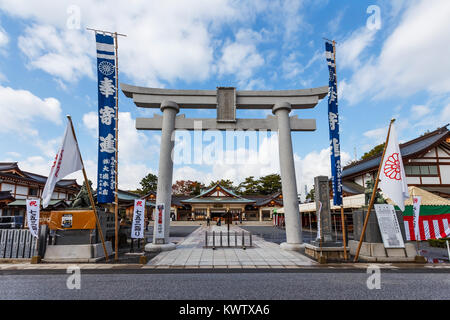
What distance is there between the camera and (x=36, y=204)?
309 inches

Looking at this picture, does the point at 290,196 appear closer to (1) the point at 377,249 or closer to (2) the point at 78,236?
(1) the point at 377,249

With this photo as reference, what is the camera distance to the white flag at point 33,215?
25.5ft

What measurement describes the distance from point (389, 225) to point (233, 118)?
23.9 ft

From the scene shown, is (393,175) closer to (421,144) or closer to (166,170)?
(166,170)

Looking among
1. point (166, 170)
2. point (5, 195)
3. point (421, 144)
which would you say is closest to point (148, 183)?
point (5, 195)

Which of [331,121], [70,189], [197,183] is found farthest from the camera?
[197,183]

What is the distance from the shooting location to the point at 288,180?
36.1ft

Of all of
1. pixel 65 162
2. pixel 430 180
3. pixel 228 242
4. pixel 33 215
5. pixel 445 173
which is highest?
pixel 445 173

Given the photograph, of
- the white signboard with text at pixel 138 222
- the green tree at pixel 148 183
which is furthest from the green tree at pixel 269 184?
the white signboard with text at pixel 138 222

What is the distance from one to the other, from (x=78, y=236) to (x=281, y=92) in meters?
10.2

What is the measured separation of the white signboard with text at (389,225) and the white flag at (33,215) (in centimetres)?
1090

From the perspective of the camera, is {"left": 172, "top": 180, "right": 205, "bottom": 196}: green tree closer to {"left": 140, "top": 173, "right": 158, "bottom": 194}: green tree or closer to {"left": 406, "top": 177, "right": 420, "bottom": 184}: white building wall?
{"left": 140, "top": 173, "right": 158, "bottom": 194}: green tree

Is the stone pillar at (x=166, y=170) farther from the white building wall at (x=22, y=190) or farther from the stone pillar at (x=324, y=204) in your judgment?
the white building wall at (x=22, y=190)
